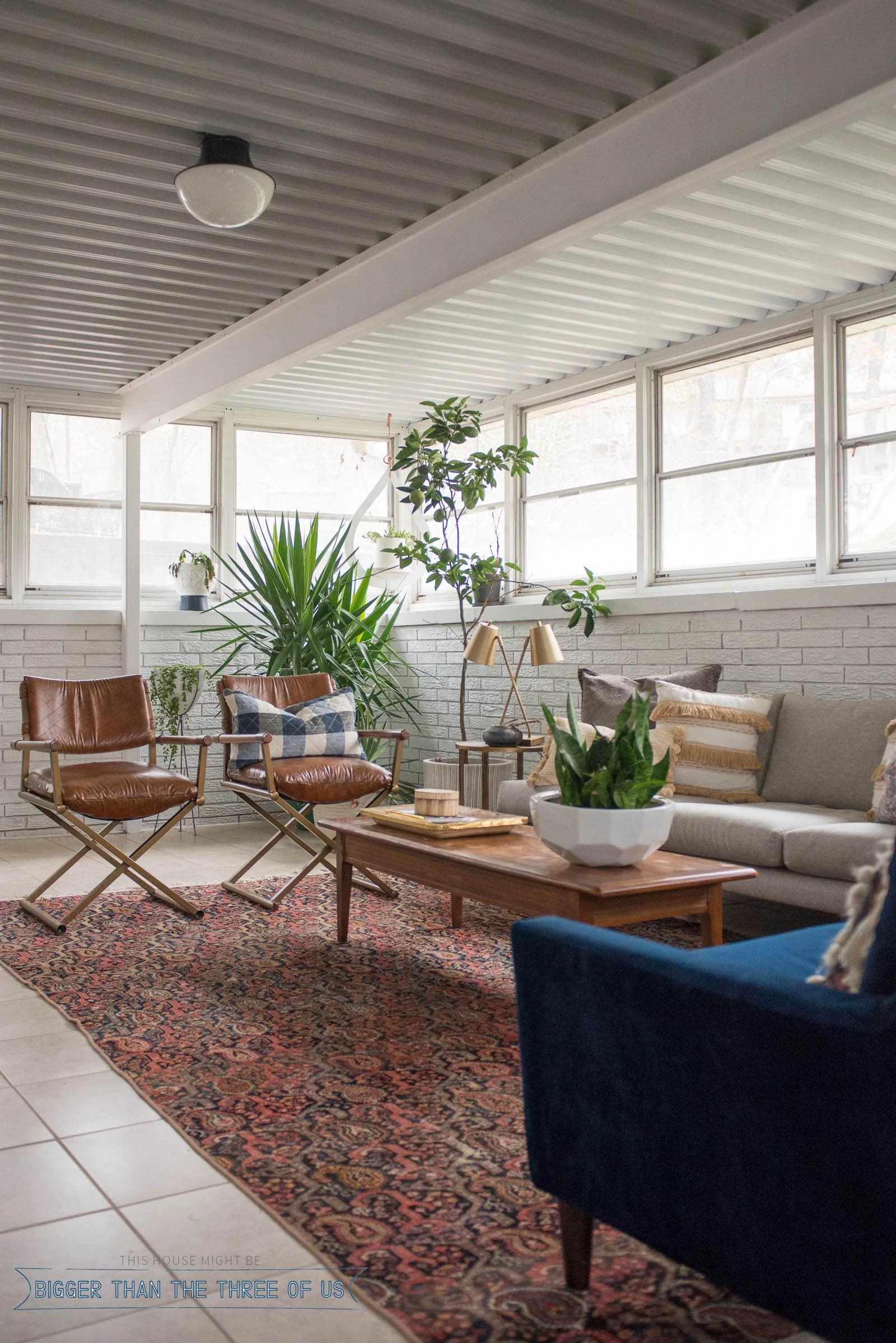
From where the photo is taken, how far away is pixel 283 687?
536 centimetres

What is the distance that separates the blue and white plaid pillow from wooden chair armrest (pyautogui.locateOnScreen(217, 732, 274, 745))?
0.05 m

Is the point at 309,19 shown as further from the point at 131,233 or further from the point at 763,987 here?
the point at 763,987

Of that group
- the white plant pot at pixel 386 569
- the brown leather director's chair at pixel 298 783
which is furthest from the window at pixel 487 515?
the brown leather director's chair at pixel 298 783

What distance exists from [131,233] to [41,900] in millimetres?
2617

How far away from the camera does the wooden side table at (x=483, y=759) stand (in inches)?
214

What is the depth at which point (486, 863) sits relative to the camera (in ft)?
10.1

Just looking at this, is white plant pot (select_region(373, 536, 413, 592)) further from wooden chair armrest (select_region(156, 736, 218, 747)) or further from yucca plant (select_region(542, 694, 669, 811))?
yucca plant (select_region(542, 694, 669, 811))

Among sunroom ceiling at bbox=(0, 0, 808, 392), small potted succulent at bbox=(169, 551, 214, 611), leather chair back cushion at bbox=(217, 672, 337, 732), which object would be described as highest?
sunroom ceiling at bbox=(0, 0, 808, 392)

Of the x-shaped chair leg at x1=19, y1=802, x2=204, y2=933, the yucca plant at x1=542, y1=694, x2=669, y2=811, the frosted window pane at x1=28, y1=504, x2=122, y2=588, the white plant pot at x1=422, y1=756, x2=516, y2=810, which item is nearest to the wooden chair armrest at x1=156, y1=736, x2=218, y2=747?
the x-shaped chair leg at x1=19, y1=802, x2=204, y2=933

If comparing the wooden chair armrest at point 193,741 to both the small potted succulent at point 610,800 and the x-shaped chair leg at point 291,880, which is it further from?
the small potted succulent at point 610,800

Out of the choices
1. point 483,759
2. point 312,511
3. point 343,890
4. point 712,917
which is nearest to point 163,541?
point 312,511

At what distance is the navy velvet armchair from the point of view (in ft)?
4.40

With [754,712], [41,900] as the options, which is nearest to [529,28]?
[754,712]

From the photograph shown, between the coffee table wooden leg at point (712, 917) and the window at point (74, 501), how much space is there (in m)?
5.10
